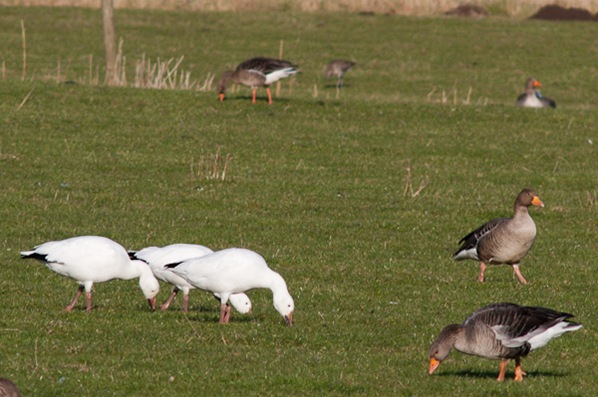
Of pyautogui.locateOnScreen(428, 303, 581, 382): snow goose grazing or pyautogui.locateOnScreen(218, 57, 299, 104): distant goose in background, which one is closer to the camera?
pyautogui.locateOnScreen(428, 303, 581, 382): snow goose grazing

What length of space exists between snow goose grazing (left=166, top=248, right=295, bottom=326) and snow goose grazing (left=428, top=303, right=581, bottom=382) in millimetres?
2683

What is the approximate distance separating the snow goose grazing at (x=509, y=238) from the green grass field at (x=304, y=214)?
0.44m

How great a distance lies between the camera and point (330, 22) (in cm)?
5756

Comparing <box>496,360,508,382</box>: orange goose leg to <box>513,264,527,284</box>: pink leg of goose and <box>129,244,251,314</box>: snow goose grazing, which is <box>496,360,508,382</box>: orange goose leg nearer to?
<box>129,244,251,314</box>: snow goose grazing

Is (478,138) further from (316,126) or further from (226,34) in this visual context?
(226,34)

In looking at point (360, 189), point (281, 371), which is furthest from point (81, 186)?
point (281, 371)

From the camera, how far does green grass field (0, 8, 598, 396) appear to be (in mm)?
12094

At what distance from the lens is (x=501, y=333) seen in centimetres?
1125

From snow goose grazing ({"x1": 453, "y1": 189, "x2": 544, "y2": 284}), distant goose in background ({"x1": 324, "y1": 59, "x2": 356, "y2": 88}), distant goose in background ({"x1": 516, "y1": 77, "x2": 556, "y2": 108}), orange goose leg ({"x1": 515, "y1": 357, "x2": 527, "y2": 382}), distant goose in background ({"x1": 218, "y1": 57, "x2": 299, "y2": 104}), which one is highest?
orange goose leg ({"x1": 515, "y1": 357, "x2": 527, "y2": 382})

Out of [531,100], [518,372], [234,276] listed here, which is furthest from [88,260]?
[531,100]

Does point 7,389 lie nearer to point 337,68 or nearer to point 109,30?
point 109,30

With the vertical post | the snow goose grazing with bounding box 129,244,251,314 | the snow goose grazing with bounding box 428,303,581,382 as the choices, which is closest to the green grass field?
the snow goose grazing with bounding box 129,244,251,314

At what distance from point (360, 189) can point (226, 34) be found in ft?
101

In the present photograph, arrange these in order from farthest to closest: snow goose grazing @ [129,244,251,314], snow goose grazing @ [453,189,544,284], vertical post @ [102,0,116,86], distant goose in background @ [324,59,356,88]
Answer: distant goose in background @ [324,59,356,88], vertical post @ [102,0,116,86], snow goose grazing @ [453,189,544,284], snow goose grazing @ [129,244,251,314]
